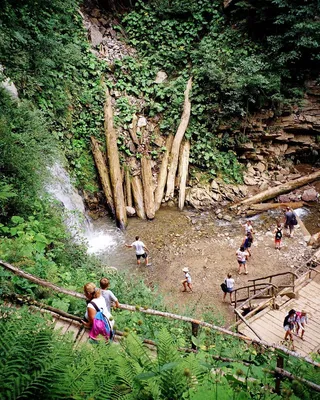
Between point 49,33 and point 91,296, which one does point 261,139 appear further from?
point 91,296

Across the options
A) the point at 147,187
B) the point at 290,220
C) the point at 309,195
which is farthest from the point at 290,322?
the point at 309,195

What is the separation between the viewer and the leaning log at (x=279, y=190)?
633 inches

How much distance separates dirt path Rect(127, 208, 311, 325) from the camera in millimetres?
11281

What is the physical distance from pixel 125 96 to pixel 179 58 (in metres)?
4.17

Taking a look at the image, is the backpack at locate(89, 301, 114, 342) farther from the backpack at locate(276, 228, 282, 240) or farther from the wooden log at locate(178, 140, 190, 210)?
the wooden log at locate(178, 140, 190, 210)

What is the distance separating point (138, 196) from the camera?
49.5 feet

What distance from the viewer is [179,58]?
1883 centimetres

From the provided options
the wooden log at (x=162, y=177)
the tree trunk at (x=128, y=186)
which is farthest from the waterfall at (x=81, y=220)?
the wooden log at (x=162, y=177)

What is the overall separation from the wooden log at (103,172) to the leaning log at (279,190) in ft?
19.3

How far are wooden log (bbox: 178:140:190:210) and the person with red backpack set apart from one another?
1067cm

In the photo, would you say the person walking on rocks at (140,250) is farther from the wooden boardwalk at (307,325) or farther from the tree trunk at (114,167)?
the wooden boardwalk at (307,325)

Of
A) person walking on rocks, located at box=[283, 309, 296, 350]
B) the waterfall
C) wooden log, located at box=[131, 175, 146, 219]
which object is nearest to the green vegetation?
the waterfall

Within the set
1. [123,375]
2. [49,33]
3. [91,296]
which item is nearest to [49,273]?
[91,296]

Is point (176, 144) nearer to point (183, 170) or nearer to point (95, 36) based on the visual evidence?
point (183, 170)
